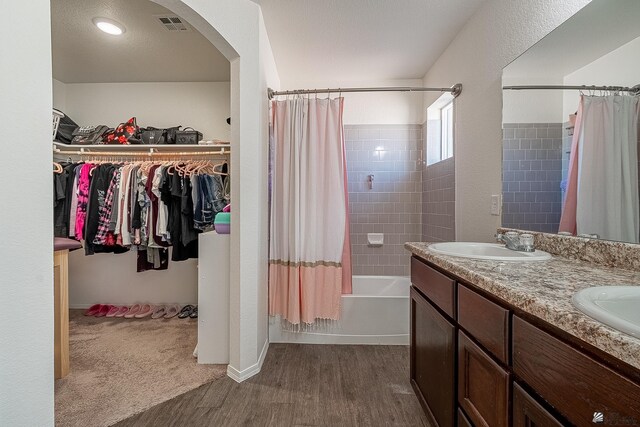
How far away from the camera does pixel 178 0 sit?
1347 millimetres

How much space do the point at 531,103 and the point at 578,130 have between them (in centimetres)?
30

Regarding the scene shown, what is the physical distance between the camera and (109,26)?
1.98 metres

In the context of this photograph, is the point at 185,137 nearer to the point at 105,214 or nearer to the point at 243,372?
the point at 105,214

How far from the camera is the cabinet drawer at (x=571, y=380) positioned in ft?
1.52

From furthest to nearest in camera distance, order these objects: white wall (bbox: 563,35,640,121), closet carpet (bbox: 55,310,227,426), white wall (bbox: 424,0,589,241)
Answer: closet carpet (bbox: 55,310,227,426) → white wall (bbox: 424,0,589,241) → white wall (bbox: 563,35,640,121)

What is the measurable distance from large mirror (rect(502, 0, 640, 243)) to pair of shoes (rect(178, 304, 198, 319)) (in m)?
2.76

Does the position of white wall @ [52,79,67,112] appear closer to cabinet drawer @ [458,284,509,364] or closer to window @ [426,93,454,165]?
window @ [426,93,454,165]

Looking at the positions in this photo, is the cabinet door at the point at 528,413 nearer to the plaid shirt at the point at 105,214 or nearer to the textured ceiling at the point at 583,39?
the textured ceiling at the point at 583,39

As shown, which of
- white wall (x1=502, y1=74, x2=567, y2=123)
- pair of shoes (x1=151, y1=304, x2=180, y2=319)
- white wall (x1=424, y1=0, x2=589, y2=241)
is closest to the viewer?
white wall (x1=502, y1=74, x2=567, y2=123)

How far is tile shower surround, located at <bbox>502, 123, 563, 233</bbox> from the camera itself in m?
1.22

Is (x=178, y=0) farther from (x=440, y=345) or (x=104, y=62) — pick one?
(x=440, y=345)

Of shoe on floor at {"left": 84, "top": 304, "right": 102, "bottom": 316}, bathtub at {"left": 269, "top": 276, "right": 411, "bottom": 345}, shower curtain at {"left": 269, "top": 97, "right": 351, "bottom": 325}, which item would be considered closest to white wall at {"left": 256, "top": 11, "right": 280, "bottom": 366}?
shower curtain at {"left": 269, "top": 97, "right": 351, "bottom": 325}

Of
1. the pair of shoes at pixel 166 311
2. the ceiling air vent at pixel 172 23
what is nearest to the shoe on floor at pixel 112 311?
the pair of shoes at pixel 166 311

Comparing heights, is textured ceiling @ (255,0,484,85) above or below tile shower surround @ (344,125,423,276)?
above
